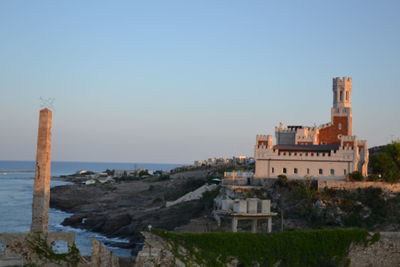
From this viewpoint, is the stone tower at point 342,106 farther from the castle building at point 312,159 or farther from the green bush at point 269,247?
the green bush at point 269,247

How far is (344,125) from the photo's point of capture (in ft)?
185

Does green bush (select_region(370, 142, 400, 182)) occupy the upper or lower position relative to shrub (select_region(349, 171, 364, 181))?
upper

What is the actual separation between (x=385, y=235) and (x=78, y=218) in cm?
4172

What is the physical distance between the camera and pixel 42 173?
1107 inches

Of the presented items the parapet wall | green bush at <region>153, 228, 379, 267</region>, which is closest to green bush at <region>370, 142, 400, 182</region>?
the parapet wall

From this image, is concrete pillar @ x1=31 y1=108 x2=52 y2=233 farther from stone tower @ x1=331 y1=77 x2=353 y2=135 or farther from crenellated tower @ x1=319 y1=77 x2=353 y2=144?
stone tower @ x1=331 y1=77 x2=353 y2=135

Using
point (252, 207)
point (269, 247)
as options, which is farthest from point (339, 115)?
point (269, 247)

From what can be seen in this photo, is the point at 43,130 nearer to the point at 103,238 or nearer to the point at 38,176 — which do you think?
the point at 38,176

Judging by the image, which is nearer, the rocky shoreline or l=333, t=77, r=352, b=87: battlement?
the rocky shoreline

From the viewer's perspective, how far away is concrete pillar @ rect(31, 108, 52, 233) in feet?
91.4

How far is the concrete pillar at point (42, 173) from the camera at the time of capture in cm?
2784

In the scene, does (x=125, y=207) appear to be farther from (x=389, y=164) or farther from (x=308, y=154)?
(x=389, y=164)

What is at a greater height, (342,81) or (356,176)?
(342,81)

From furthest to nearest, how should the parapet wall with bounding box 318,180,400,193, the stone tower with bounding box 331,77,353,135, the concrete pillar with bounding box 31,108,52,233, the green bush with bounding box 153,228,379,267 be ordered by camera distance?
the stone tower with bounding box 331,77,353,135 → the parapet wall with bounding box 318,180,400,193 → the concrete pillar with bounding box 31,108,52,233 → the green bush with bounding box 153,228,379,267
